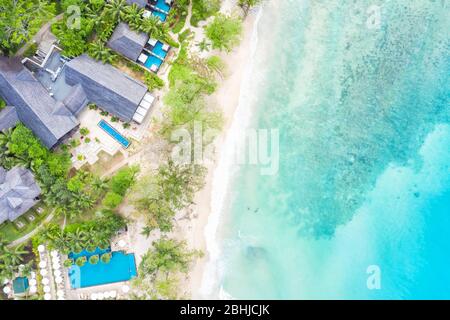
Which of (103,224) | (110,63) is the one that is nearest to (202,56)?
(110,63)

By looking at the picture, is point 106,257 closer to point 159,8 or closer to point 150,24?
point 150,24

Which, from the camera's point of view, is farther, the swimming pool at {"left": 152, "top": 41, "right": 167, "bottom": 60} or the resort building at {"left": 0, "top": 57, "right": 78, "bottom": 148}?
the swimming pool at {"left": 152, "top": 41, "right": 167, "bottom": 60}

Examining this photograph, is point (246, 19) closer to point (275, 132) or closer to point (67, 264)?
point (275, 132)

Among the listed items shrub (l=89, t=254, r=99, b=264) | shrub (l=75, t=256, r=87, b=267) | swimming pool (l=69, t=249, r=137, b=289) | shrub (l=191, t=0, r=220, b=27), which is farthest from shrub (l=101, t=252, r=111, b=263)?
shrub (l=191, t=0, r=220, b=27)

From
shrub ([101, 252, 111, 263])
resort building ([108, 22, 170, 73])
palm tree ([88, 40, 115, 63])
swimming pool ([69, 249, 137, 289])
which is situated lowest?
swimming pool ([69, 249, 137, 289])

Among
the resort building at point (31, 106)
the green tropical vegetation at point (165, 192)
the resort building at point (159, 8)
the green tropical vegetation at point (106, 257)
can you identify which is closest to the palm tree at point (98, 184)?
the green tropical vegetation at point (165, 192)

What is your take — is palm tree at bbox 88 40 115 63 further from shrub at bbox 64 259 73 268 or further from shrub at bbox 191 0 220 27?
shrub at bbox 64 259 73 268
